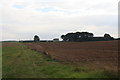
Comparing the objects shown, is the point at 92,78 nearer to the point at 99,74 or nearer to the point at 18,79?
the point at 99,74

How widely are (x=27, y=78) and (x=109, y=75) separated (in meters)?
4.23

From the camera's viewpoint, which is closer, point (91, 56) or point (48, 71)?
point (48, 71)

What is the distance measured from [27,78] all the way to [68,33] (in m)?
133

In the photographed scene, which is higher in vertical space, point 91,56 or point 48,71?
point 91,56

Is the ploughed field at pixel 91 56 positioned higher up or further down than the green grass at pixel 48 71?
higher up

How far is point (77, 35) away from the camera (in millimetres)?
138875

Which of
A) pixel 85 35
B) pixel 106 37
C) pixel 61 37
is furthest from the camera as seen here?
pixel 61 37

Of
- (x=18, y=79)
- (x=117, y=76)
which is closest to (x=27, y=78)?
(x=18, y=79)

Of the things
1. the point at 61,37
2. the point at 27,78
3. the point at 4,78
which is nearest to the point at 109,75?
the point at 27,78

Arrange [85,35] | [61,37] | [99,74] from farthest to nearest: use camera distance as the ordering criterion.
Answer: [61,37]
[85,35]
[99,74]

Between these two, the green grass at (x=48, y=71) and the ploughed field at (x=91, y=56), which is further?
the ploughed field at (x=91, y=56)

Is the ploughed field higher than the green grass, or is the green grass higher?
the ploughed field

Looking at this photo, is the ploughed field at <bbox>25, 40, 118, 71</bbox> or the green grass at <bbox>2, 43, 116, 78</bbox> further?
the ploughed field at <bbox>25, 40, 118, 71</bbox>

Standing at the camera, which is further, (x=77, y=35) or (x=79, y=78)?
(x=77, y=35)
